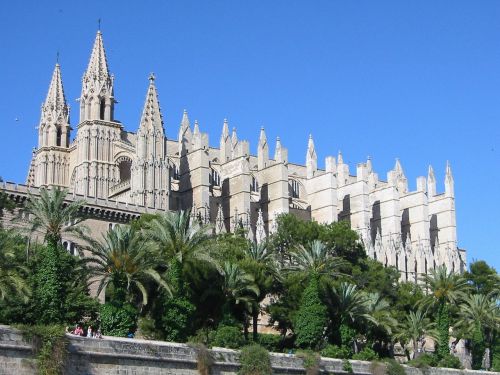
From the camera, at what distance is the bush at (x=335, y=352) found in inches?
1645

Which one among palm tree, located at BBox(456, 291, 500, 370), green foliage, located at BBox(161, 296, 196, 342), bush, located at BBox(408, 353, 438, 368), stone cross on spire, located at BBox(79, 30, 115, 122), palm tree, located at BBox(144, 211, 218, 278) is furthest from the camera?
stone cross on spire, located at BBox(79, 30, 115, 122)

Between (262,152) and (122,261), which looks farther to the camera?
(262,152)

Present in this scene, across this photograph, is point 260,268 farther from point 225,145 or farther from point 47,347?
point 225,145

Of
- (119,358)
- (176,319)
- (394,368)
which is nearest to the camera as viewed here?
(119,358)

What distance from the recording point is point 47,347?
95.9 ft

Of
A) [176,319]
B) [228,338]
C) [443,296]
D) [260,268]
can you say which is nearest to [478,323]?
[443,296]

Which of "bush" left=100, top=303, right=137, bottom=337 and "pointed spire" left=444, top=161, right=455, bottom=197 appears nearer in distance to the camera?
"bush" left=100, top=303, right=137, bottom=337

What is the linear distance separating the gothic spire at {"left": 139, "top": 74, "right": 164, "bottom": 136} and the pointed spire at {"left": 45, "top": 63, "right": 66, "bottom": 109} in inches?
434

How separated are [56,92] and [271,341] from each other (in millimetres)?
39177

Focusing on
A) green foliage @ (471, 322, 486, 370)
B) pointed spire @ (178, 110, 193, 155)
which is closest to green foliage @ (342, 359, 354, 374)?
green foliage @ (471, 322, 486, 370)

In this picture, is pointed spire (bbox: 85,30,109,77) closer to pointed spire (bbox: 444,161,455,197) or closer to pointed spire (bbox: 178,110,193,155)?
pointed spire (bbox: 178,110,193,155)

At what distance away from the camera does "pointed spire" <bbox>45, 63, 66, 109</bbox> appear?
261 ft

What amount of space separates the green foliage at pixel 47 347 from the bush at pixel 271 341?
1825 cm

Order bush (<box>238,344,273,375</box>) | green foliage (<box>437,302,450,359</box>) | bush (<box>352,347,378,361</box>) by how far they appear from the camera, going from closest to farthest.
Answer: bush (<box>238,344,273,375</box>)
bush (<box>352,347,378,361</box>)
green foliage (<box>437,302,450,359</box>)
